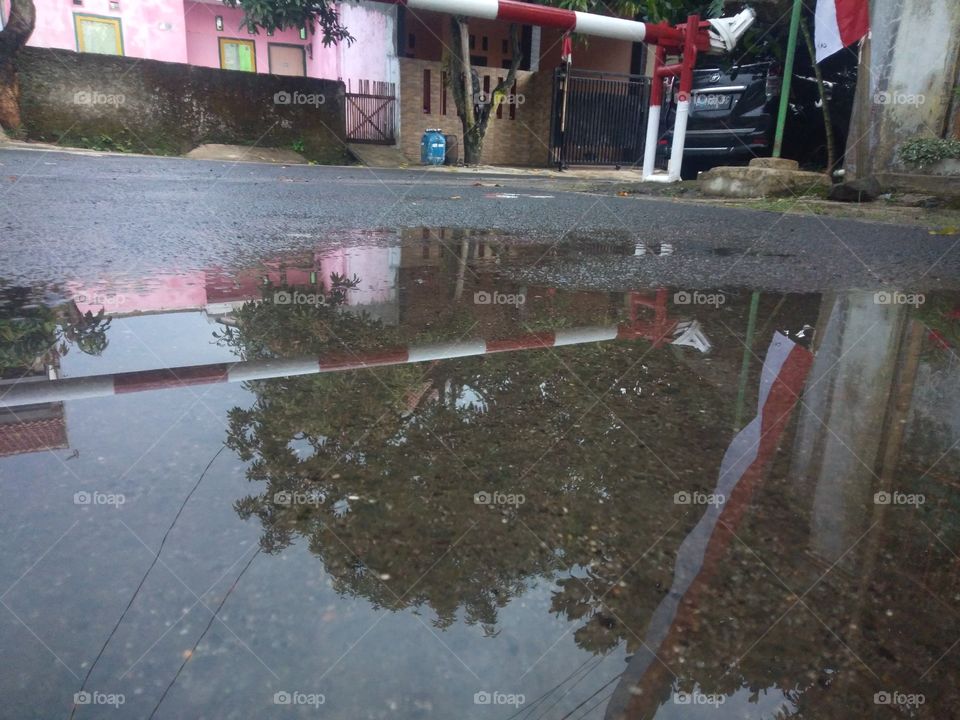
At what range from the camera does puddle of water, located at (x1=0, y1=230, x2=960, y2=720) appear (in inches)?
31.4

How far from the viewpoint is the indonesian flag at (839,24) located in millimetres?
6316

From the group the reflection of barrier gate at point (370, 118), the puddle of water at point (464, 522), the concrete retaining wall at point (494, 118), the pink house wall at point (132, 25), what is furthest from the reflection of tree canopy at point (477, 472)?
the pink house wall at point (132, 25)

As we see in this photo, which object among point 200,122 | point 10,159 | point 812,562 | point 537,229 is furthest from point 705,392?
point 200,122

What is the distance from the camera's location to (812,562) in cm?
103

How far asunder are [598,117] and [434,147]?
4091mm

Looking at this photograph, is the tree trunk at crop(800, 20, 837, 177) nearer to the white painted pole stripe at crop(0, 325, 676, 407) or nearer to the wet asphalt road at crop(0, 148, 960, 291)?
the wet asphalt road at crop(0, 148, 960, 291)

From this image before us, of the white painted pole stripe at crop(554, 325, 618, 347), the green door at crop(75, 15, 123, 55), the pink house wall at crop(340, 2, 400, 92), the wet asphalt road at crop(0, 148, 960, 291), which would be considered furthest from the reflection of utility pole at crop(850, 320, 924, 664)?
the green door at crop(75, 15, 123, 55)

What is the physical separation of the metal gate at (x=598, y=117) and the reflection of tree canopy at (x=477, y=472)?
15.3 meters

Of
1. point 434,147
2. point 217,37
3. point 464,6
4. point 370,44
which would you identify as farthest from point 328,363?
point 217,37

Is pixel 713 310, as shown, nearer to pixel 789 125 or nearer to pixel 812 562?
pixel 812 562

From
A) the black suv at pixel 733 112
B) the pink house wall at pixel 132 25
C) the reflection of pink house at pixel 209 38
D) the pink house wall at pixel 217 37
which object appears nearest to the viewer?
the black suv at pixel 733 112

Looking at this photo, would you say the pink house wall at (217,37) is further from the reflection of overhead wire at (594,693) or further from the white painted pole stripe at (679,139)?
the reflection of overhead wire at (594,693)

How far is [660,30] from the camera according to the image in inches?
325

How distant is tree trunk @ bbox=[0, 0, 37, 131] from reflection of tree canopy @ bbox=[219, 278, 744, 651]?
12891mm
